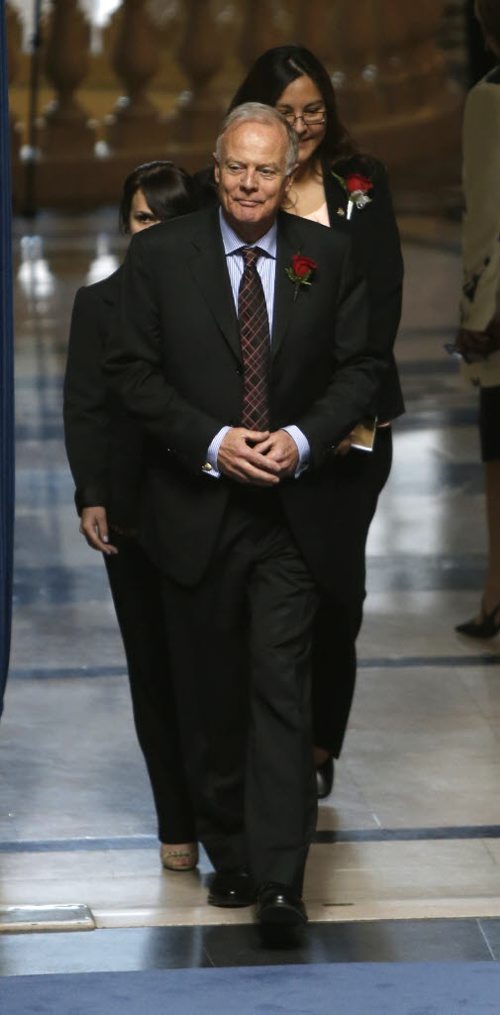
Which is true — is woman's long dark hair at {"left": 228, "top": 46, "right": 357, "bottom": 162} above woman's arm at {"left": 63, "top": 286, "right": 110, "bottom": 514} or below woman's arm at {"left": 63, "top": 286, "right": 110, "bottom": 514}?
above

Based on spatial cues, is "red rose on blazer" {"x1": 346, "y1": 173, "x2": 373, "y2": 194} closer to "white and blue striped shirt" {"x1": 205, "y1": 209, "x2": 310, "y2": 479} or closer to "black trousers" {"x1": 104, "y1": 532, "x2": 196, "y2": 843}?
"white and blue striped shirt" {"x1": 205, "y1": 209, "x2": 310, "y2": 479}

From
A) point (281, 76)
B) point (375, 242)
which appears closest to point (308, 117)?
point (281, 76)

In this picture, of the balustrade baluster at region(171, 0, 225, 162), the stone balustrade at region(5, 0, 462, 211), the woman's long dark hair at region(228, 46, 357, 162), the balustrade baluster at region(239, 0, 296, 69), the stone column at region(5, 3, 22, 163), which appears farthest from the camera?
the balustrade baluster at region(239, 0, 296, 69)

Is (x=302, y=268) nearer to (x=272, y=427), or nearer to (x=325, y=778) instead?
(x=272, y=427)

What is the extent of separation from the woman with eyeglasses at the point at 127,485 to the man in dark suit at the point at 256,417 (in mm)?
155

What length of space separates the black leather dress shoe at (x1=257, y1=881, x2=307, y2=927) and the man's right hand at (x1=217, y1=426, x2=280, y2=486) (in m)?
0.79

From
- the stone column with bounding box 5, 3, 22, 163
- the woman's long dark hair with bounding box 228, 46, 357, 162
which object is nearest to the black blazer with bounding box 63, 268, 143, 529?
the woman's long dark hair with bounding box 228, 46, 357, 162

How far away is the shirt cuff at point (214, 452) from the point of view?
422 cm

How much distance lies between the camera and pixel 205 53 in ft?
55.4

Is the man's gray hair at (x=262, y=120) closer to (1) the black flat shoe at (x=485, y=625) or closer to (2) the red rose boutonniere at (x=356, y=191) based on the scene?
(2) the red rose boutonniere at (x=356, y=191)

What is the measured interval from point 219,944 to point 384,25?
14845mm

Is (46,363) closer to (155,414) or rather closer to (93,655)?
(93,655)

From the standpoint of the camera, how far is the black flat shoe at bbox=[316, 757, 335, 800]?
16.9 ft

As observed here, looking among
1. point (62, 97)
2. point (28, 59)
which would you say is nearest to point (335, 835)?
point (62, 97)
